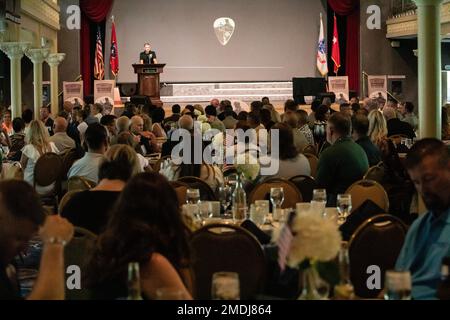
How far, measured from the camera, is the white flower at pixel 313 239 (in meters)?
2.76

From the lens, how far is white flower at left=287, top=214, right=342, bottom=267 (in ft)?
9.07

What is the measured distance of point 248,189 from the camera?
23.9 ft

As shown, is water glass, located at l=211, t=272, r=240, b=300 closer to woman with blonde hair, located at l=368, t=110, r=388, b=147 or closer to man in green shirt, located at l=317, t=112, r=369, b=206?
man in green shirt, located at l=317, t=112, r=369, b=206

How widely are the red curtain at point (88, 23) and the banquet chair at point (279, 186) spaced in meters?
19.4

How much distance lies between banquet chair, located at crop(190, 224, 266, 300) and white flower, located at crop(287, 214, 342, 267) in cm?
167

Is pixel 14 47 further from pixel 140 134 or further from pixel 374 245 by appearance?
pixel 374 245

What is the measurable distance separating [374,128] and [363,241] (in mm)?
5250

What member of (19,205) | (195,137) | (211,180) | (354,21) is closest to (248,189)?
(211,180)

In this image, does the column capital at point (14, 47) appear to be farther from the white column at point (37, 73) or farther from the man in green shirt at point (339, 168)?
the man in green shirt at point (339, 168)

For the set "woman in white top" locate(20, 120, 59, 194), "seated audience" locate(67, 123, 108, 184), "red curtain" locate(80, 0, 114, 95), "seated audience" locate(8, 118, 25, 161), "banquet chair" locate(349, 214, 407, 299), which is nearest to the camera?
"banquet chair" locate(349, 214, 407, 299)

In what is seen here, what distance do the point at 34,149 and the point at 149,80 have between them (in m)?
12.6

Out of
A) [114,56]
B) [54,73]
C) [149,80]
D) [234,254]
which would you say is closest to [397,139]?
[234,254]

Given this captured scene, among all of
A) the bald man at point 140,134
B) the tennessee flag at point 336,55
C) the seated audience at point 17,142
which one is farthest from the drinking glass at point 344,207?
the tennessee flag at point 336,55

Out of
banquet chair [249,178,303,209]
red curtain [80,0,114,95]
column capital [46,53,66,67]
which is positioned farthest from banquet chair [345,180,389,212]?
red curtain [80,0,114,95]
